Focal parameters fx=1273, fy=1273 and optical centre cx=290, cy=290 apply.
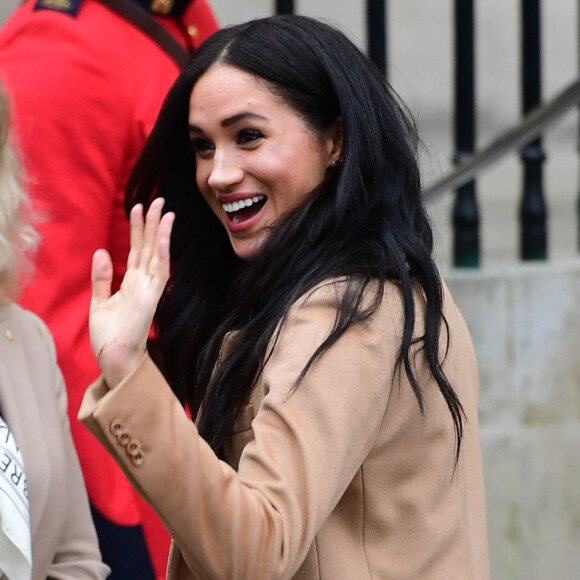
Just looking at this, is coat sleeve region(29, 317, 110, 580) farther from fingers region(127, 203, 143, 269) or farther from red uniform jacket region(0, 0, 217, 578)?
fingers region(127, 203, 143, 269)

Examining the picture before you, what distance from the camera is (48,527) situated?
97.7 inches

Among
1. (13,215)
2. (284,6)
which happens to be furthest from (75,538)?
(284,6)

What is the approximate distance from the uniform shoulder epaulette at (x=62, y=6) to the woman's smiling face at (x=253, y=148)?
0.91 meters

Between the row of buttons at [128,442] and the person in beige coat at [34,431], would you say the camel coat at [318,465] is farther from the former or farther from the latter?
the person in beige coat at [34,431]

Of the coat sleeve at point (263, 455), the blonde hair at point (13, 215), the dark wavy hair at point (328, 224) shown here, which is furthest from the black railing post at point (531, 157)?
the coat sleeve at point (263, 455)

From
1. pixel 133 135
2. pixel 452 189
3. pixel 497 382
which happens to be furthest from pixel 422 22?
pixel 133 135

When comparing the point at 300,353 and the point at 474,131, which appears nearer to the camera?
the point at 300,353

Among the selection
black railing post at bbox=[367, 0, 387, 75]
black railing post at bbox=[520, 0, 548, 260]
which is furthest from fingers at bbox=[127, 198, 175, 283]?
black railing post at bbox=[520, 0, 548, 260]

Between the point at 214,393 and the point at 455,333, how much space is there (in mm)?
380

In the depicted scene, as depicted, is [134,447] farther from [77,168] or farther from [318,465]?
[77,168]

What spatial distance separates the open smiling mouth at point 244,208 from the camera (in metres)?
1.99

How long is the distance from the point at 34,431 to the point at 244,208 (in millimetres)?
753

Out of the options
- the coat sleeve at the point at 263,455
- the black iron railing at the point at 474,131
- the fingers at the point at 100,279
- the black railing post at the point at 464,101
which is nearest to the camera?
the coat sleeve at the point at 263,455

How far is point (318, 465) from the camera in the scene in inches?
64.1
